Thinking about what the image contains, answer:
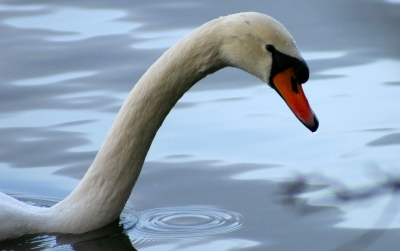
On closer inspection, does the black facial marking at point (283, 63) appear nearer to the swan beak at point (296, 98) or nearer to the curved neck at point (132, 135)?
the swan beak at point (296, 98)

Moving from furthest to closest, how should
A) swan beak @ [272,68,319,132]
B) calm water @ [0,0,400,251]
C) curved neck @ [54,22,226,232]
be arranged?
calm water @ [0,0,400,251] → curved neck @ [54,22,226,232] → swan beak @ [272,68,319,132]

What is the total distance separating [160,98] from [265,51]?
63 centimetres

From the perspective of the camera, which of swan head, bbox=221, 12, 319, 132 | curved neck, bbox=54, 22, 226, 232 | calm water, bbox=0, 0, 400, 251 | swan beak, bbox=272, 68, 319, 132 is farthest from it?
calm water, bbox=0, 0, 400, 251

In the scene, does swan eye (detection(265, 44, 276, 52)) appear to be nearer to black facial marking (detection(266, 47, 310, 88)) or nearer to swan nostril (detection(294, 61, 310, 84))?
black facial marking (detection(266, 47, 310, 88))

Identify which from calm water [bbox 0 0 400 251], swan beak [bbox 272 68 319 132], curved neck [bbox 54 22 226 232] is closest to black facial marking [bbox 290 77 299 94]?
swan beak [bbox 272 68 319 132]

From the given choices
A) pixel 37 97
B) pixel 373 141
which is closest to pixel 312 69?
pixel 373 141

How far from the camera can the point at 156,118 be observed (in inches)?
181

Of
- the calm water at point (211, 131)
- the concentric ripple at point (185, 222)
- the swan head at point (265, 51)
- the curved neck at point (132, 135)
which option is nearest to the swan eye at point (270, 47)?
the swan head at point (265, 51)

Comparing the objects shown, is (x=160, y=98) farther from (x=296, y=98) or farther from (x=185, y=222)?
(x=185, y=222)

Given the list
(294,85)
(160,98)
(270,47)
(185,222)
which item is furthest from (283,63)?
(185,222)

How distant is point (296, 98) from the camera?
440 cm

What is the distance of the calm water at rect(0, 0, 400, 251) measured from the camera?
15.6ft

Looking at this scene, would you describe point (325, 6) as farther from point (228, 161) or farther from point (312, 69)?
point (228, 161)

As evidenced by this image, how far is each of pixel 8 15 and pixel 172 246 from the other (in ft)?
20.6
